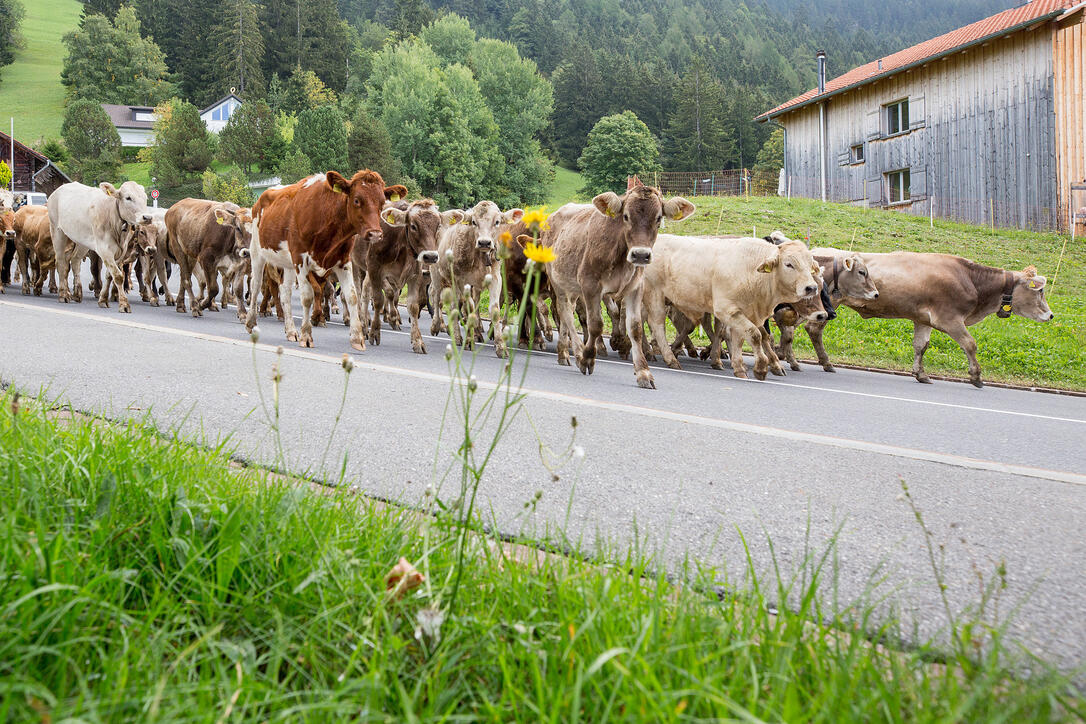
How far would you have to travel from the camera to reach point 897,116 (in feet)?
131

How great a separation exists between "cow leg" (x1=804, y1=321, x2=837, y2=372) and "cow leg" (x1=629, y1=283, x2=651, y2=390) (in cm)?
359

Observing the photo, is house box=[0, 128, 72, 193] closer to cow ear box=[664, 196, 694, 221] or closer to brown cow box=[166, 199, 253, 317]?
brown cow box=[166, 199, 253, 317]

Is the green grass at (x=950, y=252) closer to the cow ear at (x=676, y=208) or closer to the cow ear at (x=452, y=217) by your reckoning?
the cow ear at (x=676, y=208)

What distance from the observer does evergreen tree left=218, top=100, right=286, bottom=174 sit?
75375 mm

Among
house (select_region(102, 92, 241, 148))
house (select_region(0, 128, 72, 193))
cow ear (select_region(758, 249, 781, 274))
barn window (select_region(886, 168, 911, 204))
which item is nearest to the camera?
cow ear (select_region(758, 249, 781, 274))

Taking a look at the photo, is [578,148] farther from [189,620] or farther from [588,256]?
[189,620]

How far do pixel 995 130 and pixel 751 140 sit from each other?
79625 mm

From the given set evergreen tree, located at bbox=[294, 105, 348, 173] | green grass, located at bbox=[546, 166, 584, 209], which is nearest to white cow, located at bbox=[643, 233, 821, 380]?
evergreen tree, located at bbox=[294, 105, 348, 173]

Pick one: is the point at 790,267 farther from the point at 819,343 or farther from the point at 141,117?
the point at 141,117

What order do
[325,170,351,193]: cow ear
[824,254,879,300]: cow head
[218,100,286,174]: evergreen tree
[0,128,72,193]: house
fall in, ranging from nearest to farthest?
[325,170,351,193]: cow ear
[824,254,879,300]: cow head
[0,128,72,193]: house
[218,100,286,174]: evergreen tree

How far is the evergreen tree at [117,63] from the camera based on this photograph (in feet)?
375

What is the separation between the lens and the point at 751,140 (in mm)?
111750

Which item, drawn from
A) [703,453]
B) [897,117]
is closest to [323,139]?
[897,117]

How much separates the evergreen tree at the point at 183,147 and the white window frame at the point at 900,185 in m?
59.1
